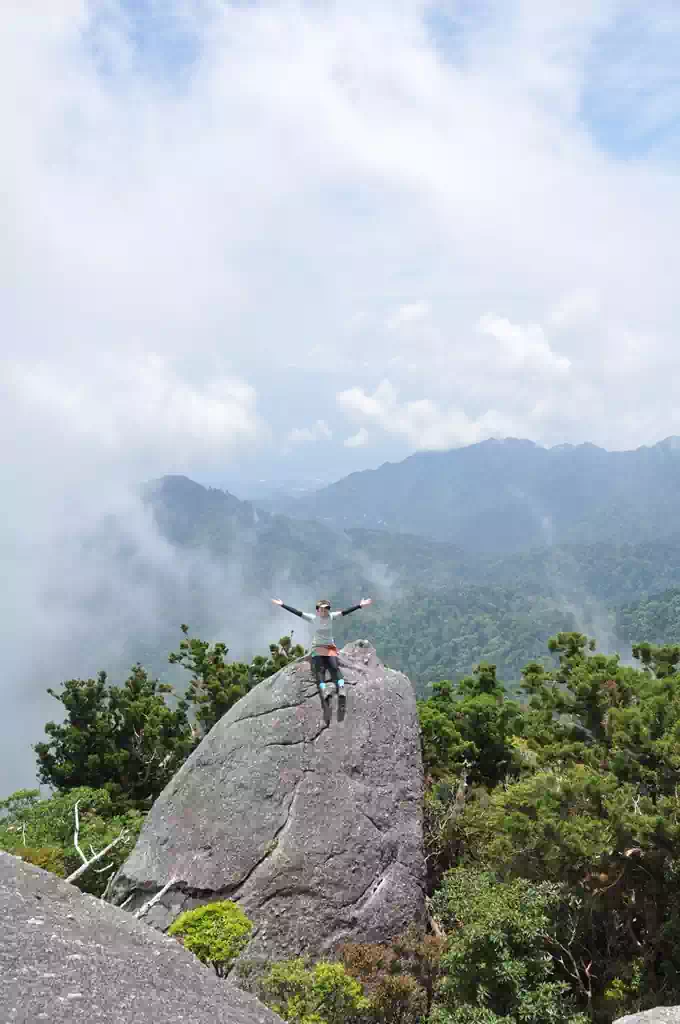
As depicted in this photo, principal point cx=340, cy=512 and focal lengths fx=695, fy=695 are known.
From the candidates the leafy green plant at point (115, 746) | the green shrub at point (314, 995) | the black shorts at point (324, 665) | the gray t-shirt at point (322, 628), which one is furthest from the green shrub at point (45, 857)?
the leafy green plant at point (115, 746)

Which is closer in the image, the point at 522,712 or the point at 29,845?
the point at 29,845

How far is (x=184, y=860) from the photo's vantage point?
1446cm

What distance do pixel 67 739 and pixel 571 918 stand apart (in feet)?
75.7

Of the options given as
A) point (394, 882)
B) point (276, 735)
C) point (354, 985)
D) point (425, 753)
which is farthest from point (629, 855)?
point (425, 753)

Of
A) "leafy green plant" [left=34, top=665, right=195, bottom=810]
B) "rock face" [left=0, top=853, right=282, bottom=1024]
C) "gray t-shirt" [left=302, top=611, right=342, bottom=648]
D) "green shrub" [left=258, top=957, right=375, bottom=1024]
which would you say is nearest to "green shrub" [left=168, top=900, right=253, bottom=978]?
"green shrub" [left=258, top=957, right=375, bottom=1024]

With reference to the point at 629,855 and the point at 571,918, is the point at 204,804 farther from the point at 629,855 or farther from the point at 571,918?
the point at 629,855

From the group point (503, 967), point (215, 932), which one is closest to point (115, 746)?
point (215, 932)

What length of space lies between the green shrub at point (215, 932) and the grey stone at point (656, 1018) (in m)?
6.39

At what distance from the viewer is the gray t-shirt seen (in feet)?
51.4

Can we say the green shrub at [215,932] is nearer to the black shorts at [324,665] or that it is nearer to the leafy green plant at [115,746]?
the black shorts at [324,665]

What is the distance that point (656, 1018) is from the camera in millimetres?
8727

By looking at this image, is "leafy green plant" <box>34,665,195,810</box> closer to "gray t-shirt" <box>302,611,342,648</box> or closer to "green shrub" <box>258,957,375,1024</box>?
"gray t-shirt" <box>302,611,342,648</box>

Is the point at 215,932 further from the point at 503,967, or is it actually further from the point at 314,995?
the point at 503,967

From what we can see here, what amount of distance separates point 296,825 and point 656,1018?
24.8ft
